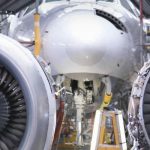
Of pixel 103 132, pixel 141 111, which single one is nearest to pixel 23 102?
pixel 141 111

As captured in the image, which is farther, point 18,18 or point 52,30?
point 18,18

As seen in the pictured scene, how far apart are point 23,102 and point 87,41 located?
1.91 meters

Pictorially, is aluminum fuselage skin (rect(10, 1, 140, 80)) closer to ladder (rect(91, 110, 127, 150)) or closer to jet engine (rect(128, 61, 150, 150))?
ladder (rect(91, 110, 127, 150))

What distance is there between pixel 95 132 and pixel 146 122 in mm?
1622

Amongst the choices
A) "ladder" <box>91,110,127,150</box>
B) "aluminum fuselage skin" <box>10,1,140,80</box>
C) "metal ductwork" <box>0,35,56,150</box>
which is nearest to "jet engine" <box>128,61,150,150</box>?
"metal ductwork" <box>0,35,56,150</box>

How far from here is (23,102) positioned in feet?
10.9

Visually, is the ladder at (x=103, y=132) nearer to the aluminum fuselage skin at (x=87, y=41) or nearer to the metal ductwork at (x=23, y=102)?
the aluminum fuselage skin at (x=87, y=41)

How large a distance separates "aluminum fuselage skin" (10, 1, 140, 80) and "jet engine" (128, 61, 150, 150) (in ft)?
5.23

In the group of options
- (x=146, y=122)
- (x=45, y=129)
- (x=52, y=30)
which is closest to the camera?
(x=45, y=129)

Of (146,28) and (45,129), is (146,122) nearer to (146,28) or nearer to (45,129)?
(45,129)

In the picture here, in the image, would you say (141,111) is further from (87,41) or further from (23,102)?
(87,41)

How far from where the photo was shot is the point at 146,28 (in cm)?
727

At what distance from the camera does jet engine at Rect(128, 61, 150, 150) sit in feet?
11.1

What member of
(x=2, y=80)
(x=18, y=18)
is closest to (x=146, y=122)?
(x=2, y=80)
